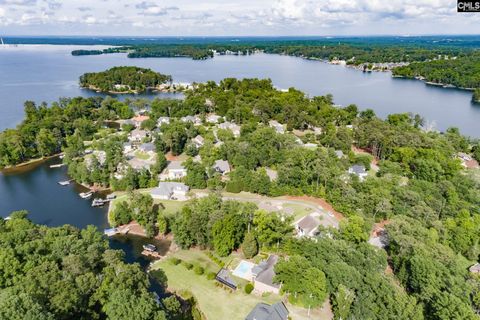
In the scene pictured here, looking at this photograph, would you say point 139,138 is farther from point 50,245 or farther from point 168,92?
point 168,92

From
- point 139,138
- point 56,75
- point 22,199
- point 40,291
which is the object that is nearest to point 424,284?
point 40,291

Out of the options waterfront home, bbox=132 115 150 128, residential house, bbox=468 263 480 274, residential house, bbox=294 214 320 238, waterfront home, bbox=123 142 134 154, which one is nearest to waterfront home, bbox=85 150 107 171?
waterfront home, bbox=123 142 134 154

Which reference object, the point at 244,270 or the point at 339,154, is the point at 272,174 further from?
the point at 244,270

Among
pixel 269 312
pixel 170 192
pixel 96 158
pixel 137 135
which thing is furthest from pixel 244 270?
pixel 137 135

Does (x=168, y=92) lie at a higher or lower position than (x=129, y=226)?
higher

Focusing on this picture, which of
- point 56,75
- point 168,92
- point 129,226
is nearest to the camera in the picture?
point 129,226
